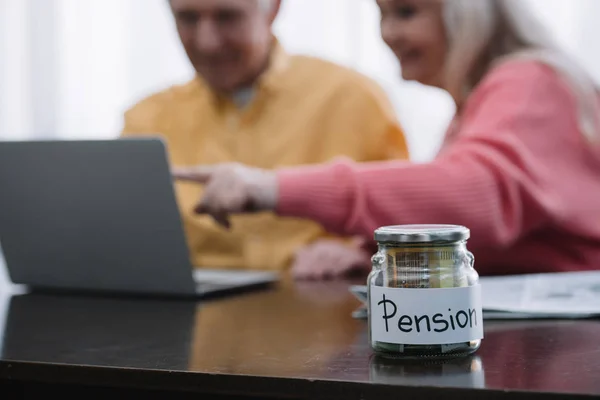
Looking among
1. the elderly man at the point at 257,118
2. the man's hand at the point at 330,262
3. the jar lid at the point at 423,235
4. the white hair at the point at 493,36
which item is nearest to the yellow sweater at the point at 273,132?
the elderly man at the point at 257,118

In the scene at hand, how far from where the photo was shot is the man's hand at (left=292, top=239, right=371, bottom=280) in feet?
4.71

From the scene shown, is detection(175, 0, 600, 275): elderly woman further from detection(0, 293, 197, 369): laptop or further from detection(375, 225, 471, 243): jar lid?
detection(375, 225, 471, 243): jar lid

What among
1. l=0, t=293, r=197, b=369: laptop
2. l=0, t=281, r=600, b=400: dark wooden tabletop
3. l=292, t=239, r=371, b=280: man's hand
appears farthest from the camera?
l=292, t=239, r=371, b=280: man's hand

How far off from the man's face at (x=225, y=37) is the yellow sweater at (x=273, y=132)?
4 centimetres

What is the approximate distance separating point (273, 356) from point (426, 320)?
0.43ft

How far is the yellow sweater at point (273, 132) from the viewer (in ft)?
5.74

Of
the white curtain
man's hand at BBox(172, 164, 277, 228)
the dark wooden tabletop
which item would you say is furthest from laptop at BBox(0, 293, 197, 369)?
the white curtain

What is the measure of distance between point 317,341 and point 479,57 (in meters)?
0.70

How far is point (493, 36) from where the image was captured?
52.6 inches

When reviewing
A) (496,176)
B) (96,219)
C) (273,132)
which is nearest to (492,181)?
(496,176)

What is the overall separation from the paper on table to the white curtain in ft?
4.04

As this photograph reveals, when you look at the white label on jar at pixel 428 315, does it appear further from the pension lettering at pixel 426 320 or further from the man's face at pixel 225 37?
the man's face at pixel 225 37

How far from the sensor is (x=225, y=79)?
178cm

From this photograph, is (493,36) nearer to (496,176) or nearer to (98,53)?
(496,176)
